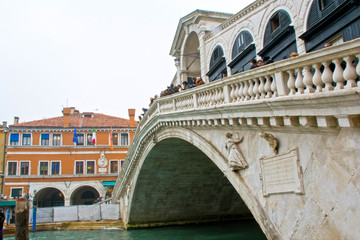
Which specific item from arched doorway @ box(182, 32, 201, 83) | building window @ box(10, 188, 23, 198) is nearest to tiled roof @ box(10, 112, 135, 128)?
building window @ box(10, 188, 23, 198)

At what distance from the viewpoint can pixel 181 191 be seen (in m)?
18.3

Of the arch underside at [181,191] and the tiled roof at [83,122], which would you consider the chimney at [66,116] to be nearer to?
the tiled roof at [83,122]

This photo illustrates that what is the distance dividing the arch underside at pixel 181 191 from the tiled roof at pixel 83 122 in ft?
44.2

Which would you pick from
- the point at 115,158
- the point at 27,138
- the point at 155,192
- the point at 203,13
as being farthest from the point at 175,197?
the point at 27,138

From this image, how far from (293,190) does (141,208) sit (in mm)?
14607

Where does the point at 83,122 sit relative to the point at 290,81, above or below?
→ above

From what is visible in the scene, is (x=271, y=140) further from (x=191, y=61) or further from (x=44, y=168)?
(x=44, y=168)

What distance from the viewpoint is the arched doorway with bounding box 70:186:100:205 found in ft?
100

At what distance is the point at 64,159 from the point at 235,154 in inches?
968

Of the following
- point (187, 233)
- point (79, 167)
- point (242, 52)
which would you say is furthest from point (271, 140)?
point (79, 167)

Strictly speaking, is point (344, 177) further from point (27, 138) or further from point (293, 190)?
point (27, 138)

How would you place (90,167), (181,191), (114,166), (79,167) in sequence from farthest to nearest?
1. (114,166)
2. (90,167)
3. (79,167)
4. (181,191)

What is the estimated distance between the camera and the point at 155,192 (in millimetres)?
18328

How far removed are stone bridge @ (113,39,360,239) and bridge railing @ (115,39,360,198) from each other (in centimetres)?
1
